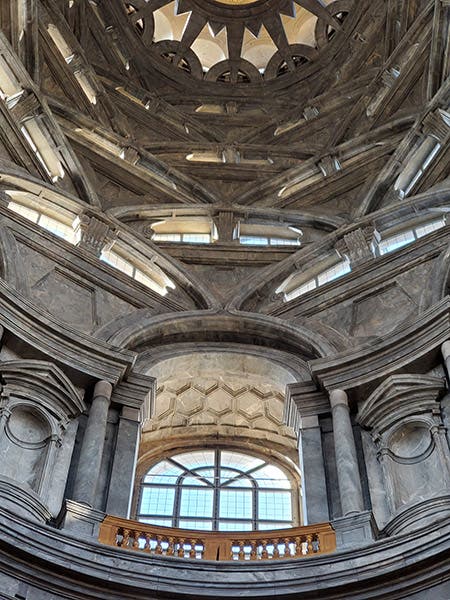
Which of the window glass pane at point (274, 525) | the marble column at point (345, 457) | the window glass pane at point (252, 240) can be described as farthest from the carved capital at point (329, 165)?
the window glass pane at point (274, 525)

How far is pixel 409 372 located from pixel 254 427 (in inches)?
248

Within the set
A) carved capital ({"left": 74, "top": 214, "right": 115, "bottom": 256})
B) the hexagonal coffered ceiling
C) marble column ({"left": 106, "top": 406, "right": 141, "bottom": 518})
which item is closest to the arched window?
marble column ({"left": 106, "top": 406, "right": 141, "bottom": 518})

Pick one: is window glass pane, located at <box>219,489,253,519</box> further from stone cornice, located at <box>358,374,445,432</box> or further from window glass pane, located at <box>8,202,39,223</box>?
window glass pane, located at <box>8,202,39,223</box>

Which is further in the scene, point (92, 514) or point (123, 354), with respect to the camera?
point (123, 354)

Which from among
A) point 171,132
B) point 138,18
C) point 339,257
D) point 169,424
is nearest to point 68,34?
point 171,132

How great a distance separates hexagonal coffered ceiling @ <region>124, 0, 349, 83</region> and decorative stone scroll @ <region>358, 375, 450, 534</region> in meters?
28.7

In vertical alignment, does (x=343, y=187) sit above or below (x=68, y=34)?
below

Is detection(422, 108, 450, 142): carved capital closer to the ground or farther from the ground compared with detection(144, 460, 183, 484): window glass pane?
farther from the ground

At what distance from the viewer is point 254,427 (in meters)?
25.6

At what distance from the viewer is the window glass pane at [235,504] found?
2253 centimetres

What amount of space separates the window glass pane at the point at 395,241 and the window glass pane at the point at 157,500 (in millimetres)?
9687

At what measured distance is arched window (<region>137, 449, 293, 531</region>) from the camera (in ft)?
73.5

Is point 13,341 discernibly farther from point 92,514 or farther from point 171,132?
point 171,132

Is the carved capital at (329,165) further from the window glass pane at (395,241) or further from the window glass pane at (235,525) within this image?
the window glass pane at (235,525)
